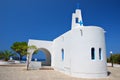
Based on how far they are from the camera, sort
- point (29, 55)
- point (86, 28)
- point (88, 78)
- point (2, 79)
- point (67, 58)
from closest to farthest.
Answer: point (2, 79) < point (88, 78) < point (86, 28) < point (67, 58) < point (29, 55)

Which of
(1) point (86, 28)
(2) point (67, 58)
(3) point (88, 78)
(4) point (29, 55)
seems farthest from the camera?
(4) point (29, 55)

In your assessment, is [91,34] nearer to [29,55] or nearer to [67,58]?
[67,58]

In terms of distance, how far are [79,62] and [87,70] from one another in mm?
1021

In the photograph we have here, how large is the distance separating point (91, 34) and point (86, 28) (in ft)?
2.42

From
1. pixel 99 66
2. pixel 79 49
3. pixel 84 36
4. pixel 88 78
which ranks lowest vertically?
pixel 88 78

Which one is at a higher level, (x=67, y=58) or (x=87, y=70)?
(x=67, y=58)

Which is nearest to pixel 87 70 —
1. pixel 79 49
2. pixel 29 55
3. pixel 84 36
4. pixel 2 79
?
pixel 79 49

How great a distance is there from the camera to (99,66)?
13188 millimetres

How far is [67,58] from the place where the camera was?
15.6 m

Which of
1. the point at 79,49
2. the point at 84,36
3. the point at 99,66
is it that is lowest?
the point at 99,66

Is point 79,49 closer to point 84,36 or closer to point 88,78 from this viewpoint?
point 84,36

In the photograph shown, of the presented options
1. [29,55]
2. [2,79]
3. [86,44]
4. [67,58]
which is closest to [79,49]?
[86,44]

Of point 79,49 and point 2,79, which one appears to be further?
point 79,49

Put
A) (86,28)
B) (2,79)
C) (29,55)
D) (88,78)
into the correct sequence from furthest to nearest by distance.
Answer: (29,55) < (86,28) < (88,78) < (2,79)
